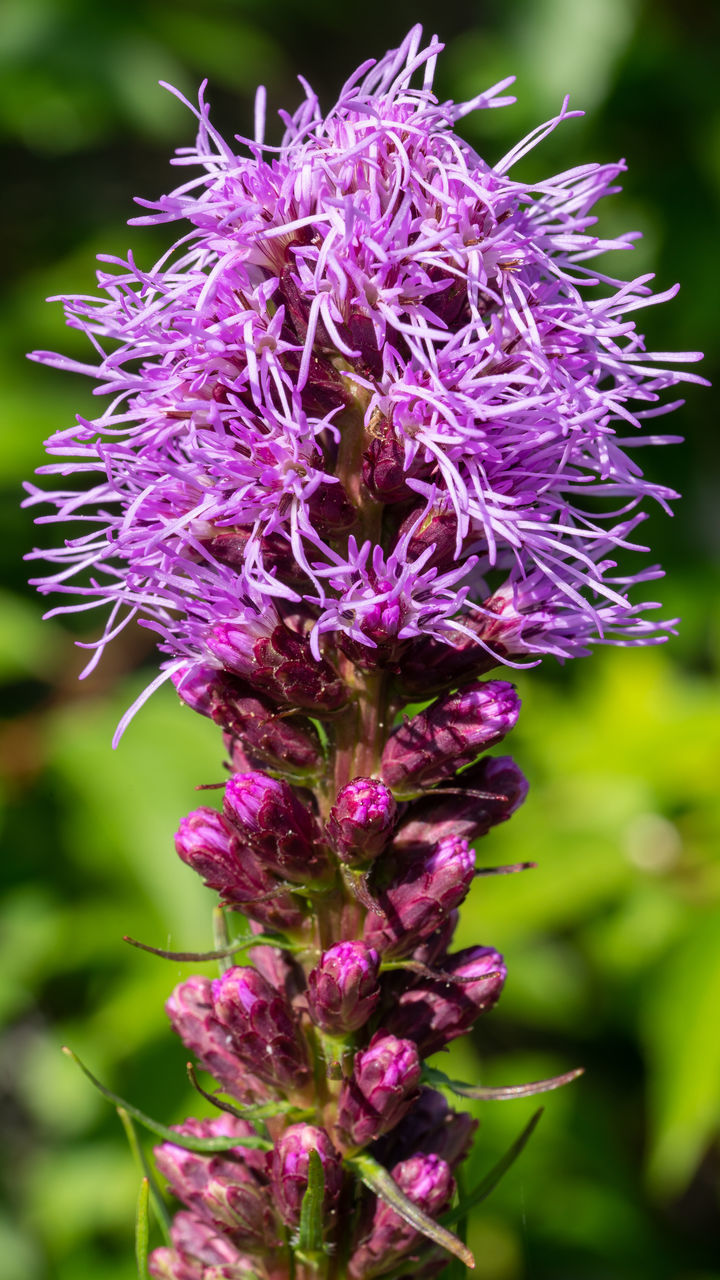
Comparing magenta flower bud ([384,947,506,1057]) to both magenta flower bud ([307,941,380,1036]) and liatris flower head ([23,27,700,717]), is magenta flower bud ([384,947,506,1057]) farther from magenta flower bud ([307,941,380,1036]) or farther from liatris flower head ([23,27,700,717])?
liatris flower head ([23,27,700,717])

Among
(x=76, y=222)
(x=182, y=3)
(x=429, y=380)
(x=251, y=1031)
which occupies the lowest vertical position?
(x=251, y=1031)

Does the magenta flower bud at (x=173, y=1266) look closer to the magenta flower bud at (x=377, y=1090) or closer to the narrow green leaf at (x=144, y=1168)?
the narrow green leaf at (x=144, y=1168)

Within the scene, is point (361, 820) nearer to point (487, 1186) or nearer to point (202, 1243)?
point (487, 1186)

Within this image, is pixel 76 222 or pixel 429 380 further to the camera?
pixel 76 222

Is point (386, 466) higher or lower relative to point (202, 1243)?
higher

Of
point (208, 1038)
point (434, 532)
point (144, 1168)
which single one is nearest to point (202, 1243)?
point (144, 1168)

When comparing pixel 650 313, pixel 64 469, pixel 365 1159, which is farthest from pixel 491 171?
pixel 650 313

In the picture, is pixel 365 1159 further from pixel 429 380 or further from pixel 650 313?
pixel 650 313
